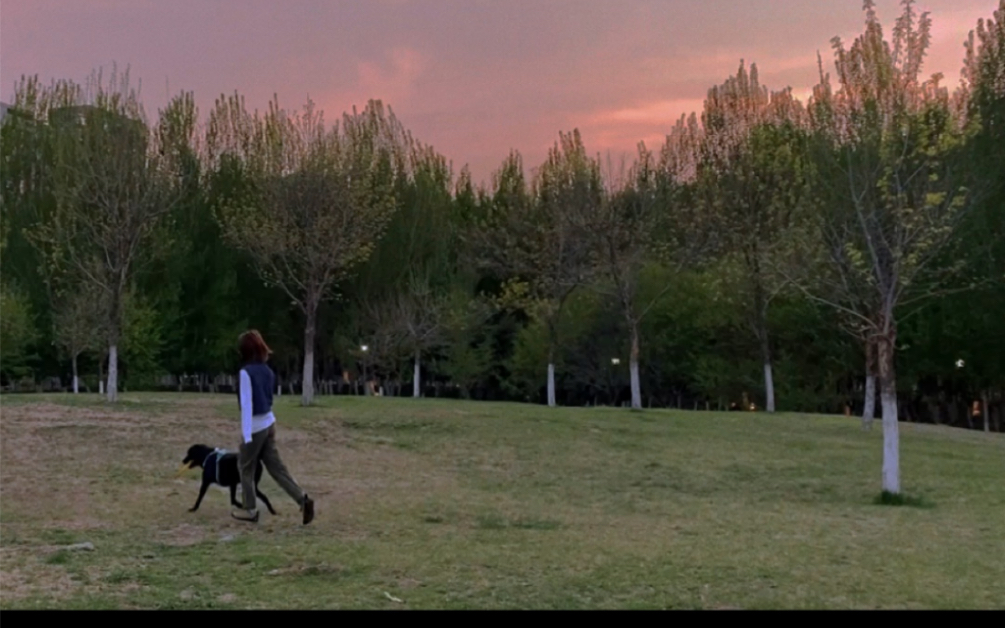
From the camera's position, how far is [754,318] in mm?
34125

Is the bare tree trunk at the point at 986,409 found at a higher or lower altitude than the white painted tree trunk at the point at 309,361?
lower

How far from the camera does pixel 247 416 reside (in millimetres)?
9094

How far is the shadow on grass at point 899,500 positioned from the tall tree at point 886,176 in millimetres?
101

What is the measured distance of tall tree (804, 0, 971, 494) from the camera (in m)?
14.3

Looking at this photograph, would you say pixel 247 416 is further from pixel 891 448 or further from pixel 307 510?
pixel 891 448

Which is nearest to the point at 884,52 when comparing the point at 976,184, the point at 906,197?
the point at 976,184

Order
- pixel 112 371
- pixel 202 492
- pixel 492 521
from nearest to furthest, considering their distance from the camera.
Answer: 1. pixel 202 492
2. pixel 492 521
3. pixel 112 371

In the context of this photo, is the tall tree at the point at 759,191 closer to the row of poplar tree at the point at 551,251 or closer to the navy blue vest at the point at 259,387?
the row of poplar tree at the point at 551,251

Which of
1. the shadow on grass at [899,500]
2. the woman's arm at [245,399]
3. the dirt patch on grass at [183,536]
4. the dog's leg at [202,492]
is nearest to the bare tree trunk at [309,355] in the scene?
the dog's leg at [202,492]

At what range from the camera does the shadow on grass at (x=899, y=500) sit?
532 inches

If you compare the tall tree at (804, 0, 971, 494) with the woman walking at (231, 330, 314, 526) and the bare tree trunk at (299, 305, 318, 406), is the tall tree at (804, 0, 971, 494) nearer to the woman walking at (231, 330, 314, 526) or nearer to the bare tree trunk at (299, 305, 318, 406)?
the woman walking at (231, 330, 314, 526)

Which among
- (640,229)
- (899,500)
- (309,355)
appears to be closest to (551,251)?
(640,229)

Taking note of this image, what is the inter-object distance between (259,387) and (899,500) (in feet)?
30.6

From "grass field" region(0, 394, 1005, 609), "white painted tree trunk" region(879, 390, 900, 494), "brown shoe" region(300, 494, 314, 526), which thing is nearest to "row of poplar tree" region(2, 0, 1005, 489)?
"white painted tree trunk" region(879, 390, 900, 494)
